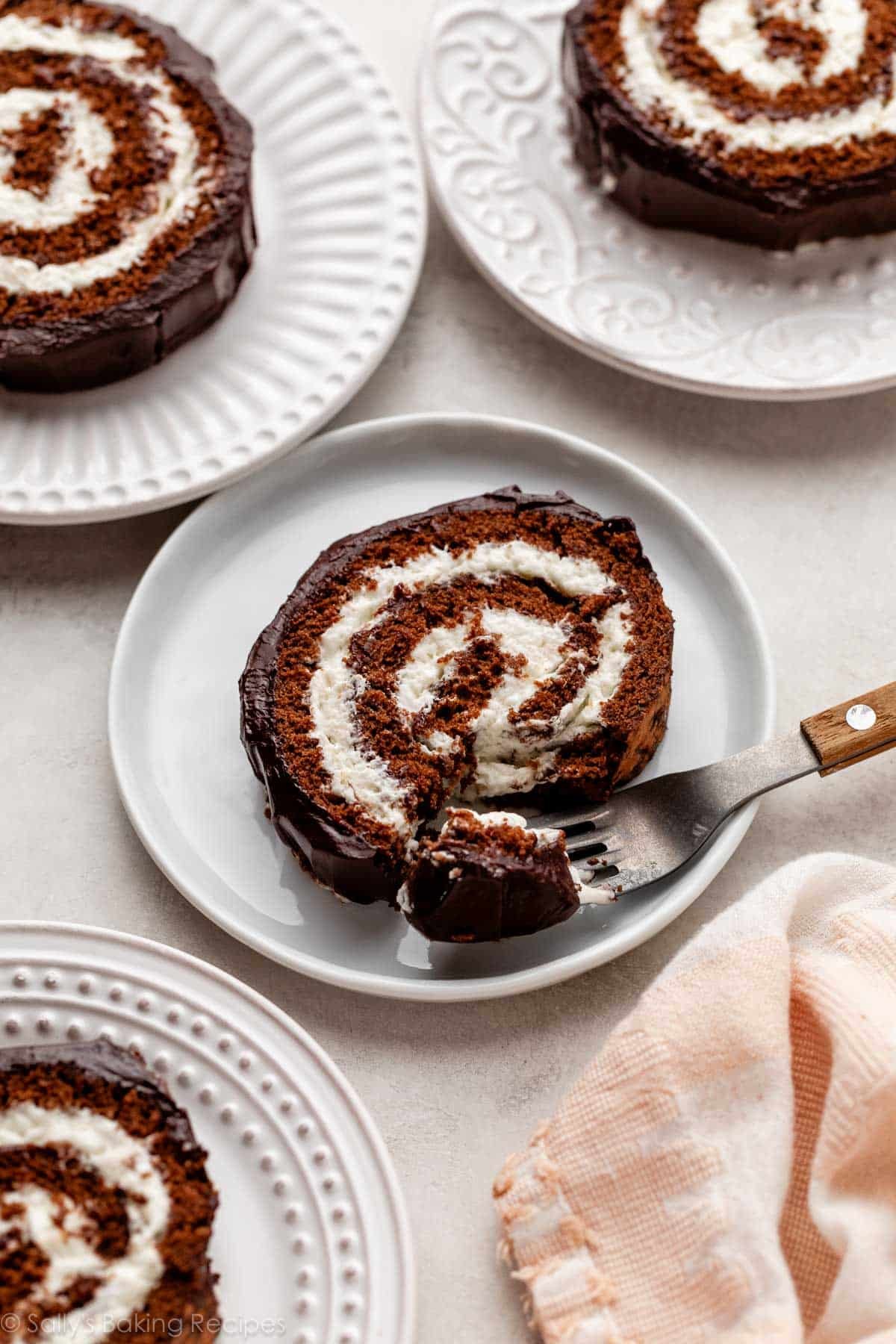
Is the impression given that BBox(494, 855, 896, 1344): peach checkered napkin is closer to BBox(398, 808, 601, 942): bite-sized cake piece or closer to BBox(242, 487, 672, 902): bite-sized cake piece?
BBox(398, 808, 601, 942): bite-sized cake piece

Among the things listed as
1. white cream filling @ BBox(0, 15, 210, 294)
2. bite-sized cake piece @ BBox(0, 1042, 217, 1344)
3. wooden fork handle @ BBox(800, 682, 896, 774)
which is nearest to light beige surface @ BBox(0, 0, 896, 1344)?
wooden fork handle @ BBox(800, 682, 896, 774)

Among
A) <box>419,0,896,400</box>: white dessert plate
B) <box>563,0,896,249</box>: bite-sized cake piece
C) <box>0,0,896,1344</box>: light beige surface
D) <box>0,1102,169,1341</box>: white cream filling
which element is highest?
<box>563,0,896,249</box>: bite-sized cake piece

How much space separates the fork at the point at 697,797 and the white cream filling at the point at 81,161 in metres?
1.29

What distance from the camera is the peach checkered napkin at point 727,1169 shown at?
6.42 feet

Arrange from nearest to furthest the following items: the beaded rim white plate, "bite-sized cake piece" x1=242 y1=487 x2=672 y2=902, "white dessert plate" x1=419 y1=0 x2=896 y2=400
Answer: the beaded rim white plate
"bite-sized cake piece" x1=242 y1=487 x2=672 y2=902
"white dessert plate" x1=419 y1=0 x2=896 y2=400

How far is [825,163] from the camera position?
271 cm

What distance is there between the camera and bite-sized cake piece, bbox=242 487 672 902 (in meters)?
2.23

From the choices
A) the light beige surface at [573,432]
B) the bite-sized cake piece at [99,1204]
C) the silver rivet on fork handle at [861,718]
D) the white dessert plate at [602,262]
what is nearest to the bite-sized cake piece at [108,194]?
the light beige surface at [573,432]

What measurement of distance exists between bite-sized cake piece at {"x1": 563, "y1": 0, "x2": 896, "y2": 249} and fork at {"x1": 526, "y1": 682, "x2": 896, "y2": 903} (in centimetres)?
102

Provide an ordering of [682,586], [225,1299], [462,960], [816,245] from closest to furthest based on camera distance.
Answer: [225,1299] → [462,960] → [682,586] → [816,245]

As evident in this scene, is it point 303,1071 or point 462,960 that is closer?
point 303,1071

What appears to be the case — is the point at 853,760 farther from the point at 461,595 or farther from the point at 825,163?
the point at 825,163

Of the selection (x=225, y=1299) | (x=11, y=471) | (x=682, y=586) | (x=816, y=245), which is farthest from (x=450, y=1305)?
(x=816, y=245)

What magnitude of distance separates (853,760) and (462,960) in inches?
27.6
